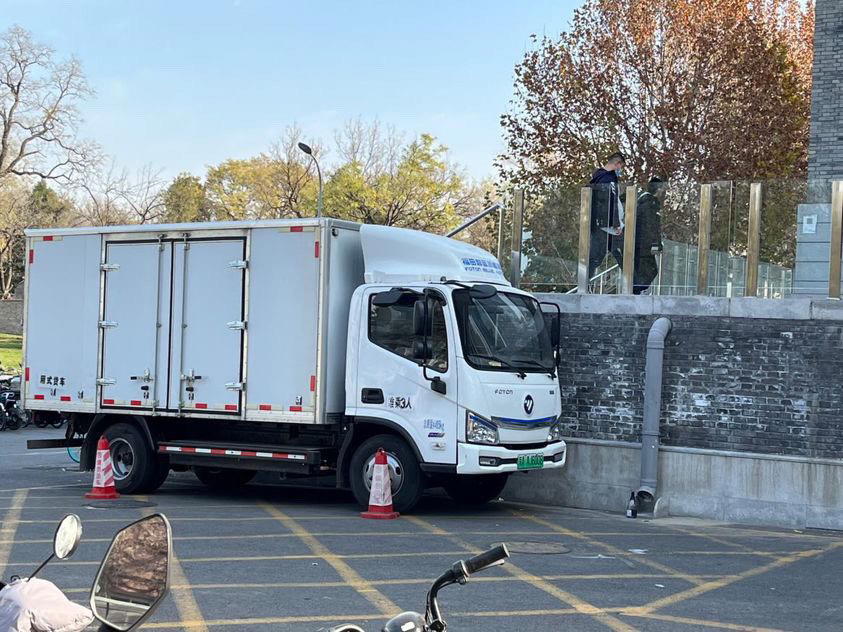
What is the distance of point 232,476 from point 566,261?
18.2ft

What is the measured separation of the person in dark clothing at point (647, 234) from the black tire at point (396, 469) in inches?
151

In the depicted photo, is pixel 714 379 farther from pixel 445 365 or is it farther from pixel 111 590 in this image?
pixel 111 590

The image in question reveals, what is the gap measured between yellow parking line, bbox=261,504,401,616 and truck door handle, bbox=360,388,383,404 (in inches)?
60.8

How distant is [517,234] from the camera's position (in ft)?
50.1

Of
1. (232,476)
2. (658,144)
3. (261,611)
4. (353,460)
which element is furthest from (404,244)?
(658,144)

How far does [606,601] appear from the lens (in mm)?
7957

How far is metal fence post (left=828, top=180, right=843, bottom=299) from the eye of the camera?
12609mm

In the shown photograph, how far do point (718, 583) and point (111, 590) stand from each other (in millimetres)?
5937

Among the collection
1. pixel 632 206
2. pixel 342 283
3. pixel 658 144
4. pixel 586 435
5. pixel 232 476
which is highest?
pixel 658 144

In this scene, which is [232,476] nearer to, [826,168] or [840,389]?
[840,389]

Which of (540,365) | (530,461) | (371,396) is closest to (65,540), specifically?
(371,396)

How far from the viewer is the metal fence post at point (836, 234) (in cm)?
1261

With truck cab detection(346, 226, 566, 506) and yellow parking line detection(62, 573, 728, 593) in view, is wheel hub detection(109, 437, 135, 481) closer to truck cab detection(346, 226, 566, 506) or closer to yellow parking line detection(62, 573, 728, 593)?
truck cab detection(346, 226, 566, 506)

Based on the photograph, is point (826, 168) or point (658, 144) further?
point (658, 144)
